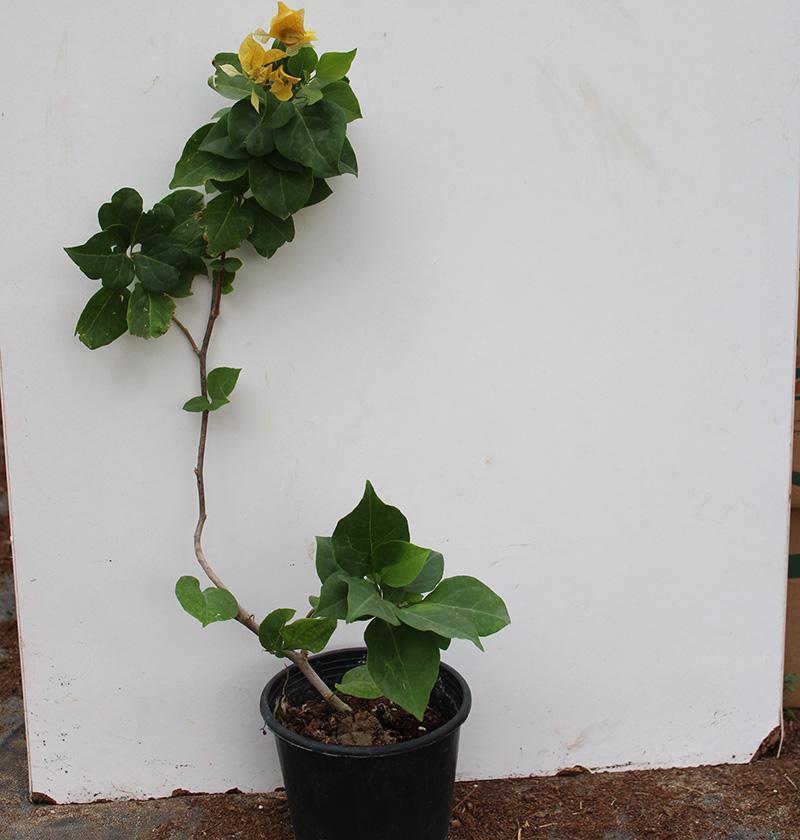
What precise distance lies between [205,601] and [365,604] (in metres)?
0.32

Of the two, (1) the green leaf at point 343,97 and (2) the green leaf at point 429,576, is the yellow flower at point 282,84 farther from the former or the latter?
(2) the green leaf at point 429,576

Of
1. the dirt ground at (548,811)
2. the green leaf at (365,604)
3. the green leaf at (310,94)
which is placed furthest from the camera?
the dirt ground at (548,811)

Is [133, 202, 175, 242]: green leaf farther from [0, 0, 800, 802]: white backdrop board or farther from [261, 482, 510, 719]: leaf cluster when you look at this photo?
[261, 482, 510, 719]: leaf cluster

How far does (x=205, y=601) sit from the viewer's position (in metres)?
1.49

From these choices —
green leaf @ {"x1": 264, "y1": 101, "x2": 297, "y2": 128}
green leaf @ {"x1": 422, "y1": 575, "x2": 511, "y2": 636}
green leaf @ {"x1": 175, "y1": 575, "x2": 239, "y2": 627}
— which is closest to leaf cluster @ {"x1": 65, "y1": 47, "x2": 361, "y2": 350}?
green leaf @ {"x1": 264, "y1": 101, "x2": 297, "y2": 128}

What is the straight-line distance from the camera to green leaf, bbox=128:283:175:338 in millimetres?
1514

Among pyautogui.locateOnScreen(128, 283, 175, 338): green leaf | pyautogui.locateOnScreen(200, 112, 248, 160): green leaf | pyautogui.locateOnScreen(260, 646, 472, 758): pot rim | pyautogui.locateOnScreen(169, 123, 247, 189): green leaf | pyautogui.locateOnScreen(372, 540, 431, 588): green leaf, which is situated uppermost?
pyautogui.locateOnScreen(200, 112, 248, 160): green leaf

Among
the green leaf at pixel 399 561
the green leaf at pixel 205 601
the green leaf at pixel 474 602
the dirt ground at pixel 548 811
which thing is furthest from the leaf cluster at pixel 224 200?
the dirt ground at pixel 548 811

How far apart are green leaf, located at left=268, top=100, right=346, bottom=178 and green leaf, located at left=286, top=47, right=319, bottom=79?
0.05 metres

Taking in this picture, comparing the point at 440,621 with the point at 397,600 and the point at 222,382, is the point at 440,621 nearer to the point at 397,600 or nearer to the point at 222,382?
the point at 397,600

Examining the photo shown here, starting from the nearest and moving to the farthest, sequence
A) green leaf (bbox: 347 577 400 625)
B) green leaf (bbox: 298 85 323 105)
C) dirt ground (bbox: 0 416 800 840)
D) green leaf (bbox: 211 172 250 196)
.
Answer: green leaf (bbox: 347 577 400 625)
green leaf (bbox: 298 85 323 105)
green leaf (bbox: 211 172 250 196)
dirt ground (bbox: 0 416 800 840)

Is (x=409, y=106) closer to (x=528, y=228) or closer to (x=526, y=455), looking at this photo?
(x=528, y=228)

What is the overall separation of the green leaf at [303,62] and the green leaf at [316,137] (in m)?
0.05

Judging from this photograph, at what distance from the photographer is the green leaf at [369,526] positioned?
1.41m
